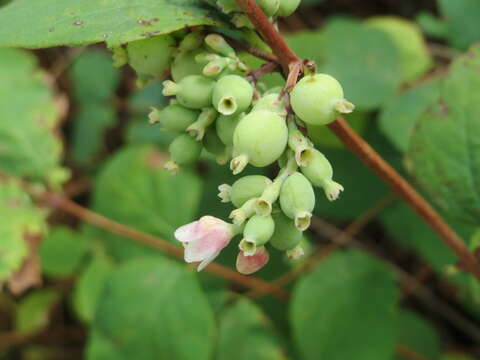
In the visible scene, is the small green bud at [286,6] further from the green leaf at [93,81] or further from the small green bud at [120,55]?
the green leaf at [93,81]

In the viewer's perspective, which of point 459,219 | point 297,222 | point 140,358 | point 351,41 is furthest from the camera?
point 351,41

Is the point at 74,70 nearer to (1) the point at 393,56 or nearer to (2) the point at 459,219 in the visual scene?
(1) the point at 393,56

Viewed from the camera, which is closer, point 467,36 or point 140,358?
point 140,358

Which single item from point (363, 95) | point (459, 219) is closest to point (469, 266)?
point (459, 219)

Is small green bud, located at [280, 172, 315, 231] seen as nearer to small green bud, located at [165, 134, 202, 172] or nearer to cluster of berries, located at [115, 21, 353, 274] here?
cluster of berries, located at [115, 21, 353, 274]

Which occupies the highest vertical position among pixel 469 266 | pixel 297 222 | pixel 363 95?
pixel 297 222

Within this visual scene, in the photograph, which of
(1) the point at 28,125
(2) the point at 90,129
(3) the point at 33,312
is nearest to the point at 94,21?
(1) the point at 28,125
